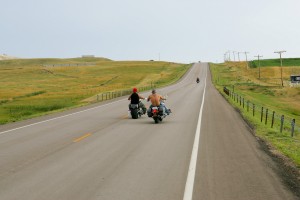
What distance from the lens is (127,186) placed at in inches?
345

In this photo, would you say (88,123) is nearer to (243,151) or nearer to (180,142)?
(180,142)

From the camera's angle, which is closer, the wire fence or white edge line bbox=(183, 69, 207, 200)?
white edge line bbox=(183, 69, 207, 200)

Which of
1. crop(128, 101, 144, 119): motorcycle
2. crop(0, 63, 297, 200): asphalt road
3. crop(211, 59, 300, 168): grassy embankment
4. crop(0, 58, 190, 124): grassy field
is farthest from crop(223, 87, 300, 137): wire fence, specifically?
crop(0, 58, 190, 124): grassy field

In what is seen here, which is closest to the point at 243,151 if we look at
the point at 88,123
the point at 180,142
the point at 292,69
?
the point at 180,142

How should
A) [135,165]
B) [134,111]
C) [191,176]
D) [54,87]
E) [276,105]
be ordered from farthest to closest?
[54,87]
[276,105]
[134,111]
[135,165]
[191,176]

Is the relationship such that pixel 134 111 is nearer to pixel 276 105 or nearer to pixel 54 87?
pixel 276 105

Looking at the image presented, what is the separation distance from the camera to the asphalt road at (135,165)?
837 centimetres

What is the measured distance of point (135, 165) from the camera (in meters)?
10.9

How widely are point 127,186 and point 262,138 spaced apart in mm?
8887

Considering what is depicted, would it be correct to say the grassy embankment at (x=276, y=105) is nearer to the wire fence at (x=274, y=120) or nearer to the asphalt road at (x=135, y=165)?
the wire fence at (x=274, y=120)

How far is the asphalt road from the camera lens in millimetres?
8367

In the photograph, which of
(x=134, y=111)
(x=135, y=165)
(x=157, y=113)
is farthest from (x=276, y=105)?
(x=135, y=165)

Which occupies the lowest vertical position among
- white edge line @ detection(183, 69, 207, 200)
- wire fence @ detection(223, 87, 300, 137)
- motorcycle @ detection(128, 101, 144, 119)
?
wire fence @ detection(223, 87, 300, 137)

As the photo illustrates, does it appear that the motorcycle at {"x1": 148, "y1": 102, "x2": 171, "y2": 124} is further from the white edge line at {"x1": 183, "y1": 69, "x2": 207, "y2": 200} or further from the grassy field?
the grassy field
